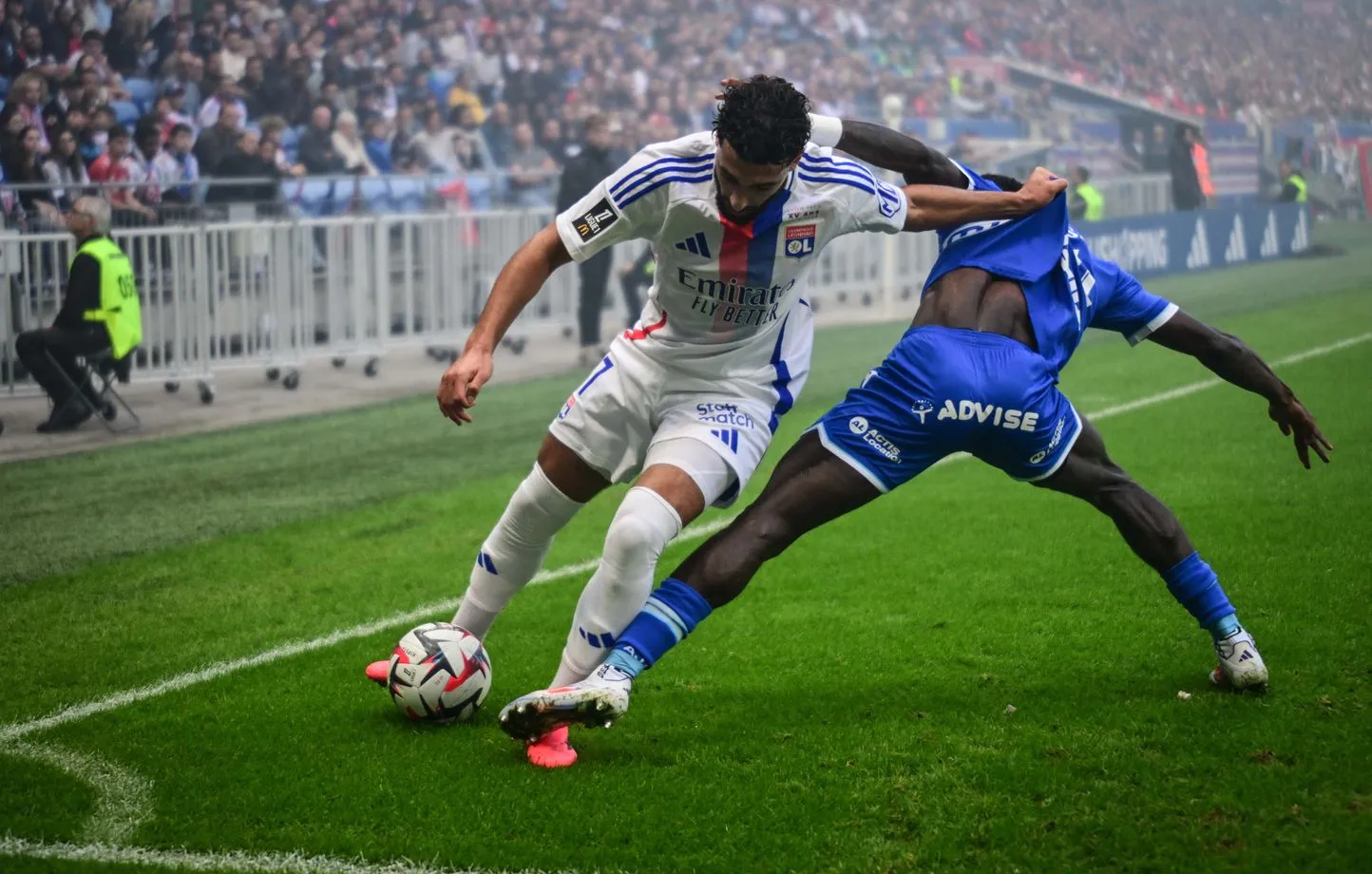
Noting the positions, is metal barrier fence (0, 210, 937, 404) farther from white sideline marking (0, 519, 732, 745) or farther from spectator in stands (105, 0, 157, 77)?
white sideline marking (0, 519, 732, 745)

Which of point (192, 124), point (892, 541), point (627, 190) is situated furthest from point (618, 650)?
point (192, 124)

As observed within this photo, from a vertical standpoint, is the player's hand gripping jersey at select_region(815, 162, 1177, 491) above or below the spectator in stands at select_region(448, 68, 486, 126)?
above

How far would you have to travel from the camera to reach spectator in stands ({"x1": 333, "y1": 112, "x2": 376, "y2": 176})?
16.2 m

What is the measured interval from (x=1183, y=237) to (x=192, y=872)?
20240 mm

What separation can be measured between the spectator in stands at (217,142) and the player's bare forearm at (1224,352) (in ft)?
36.5

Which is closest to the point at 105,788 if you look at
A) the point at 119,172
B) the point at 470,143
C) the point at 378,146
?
the point at 119,172

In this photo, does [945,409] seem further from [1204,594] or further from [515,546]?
[515,546]

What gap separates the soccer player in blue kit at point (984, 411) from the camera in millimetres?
4469

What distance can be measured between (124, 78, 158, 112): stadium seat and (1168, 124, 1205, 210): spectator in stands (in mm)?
14759

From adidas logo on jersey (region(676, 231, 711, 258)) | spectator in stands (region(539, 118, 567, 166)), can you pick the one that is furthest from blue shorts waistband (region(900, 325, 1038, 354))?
spectator in stands (region(539, 118, 567, 166))

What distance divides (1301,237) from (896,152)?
22335 mm

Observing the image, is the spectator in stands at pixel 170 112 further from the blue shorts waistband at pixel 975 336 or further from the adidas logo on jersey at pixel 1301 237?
the adidas logo on jersey at pixel 1301 237

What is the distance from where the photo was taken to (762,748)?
456 centimetres

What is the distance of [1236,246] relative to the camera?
915 inches
